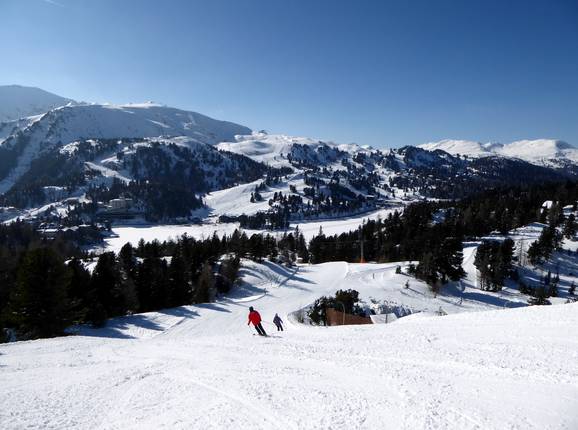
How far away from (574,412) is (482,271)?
85913 mm

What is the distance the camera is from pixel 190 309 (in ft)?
151

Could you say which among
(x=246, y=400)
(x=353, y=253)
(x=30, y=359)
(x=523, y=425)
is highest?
(x=523, y=425)

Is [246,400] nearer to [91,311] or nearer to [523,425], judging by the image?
[523,425]

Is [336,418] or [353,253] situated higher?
[336,418]

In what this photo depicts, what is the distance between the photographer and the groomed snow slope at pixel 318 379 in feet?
29.6

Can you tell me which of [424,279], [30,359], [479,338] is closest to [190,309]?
[30,359]

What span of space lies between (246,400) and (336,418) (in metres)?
2.51

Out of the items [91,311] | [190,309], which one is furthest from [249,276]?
[91,311]

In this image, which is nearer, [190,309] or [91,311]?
[91,311]

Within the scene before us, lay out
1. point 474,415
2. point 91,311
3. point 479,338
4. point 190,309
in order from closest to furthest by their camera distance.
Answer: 1. point 474,415
2. point 479,338
3. point 91,311
4. point 190,309

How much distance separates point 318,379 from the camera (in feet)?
39.3

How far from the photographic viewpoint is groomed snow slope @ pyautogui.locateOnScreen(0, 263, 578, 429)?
903 centimetres

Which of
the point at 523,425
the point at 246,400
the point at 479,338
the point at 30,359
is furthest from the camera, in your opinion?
the point at 479,338

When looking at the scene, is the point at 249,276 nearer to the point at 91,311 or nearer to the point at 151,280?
the point at 151,280
